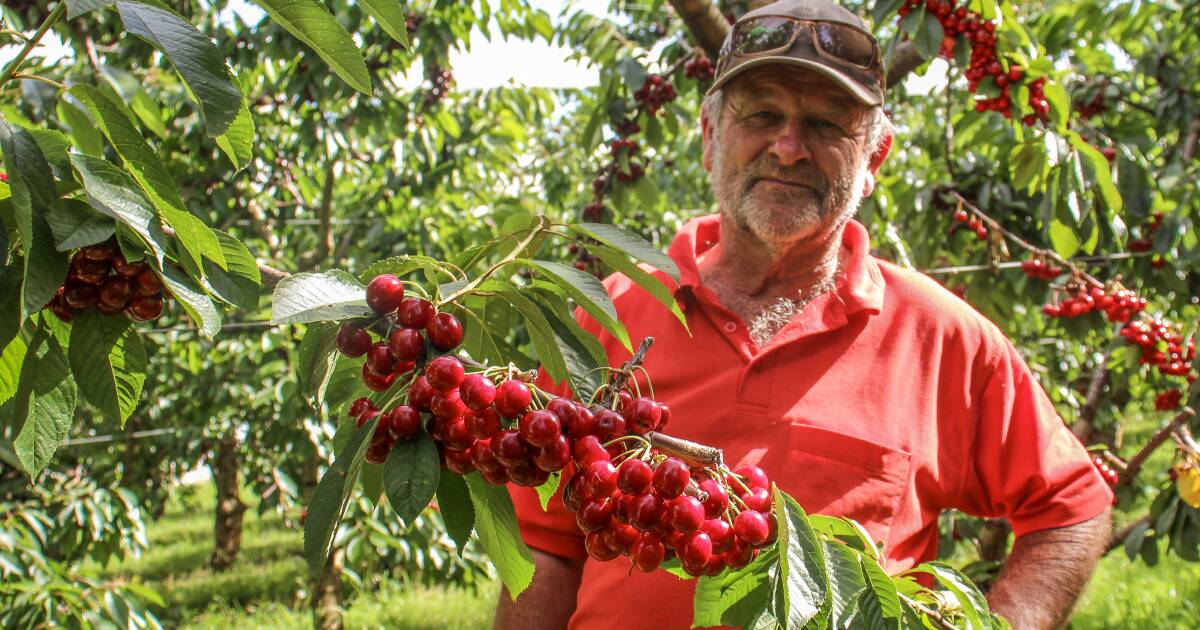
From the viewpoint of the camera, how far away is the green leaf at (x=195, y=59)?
32.9 inches

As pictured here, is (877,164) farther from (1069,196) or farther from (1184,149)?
(1184,149)

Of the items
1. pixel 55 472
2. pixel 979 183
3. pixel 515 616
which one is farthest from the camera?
pixel 55 472

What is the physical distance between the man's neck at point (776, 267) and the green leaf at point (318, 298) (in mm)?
1196

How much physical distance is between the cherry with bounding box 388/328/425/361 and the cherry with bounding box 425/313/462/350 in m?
0.02

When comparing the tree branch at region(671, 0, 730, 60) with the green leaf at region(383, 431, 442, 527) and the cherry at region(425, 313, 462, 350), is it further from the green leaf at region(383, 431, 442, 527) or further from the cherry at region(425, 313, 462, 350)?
the green leaf at region(383, 431, 442, 527)

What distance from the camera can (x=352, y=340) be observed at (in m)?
1.00

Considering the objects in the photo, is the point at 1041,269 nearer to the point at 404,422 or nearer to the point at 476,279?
the point at 476,279

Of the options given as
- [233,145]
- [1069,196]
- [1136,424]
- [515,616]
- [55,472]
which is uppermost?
[233,145]

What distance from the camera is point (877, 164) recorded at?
2.41 meters

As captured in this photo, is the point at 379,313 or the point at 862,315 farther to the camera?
the point at 862,315

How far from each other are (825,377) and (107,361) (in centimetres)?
127

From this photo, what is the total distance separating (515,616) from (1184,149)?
3.49 meters

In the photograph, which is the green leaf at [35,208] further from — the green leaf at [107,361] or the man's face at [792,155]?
the man's face at [792,155]

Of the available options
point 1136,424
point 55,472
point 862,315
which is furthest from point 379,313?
point 1136,424
